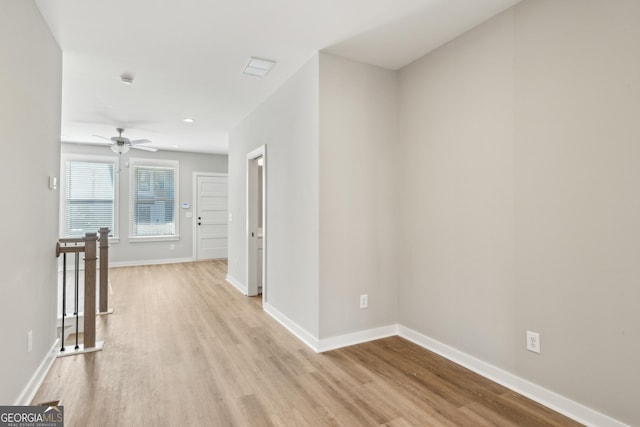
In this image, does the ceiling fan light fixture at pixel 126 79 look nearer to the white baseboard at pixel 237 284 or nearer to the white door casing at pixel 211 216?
the white baseboard at pixel 237 284

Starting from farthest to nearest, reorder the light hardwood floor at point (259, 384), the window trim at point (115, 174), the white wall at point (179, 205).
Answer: the white wall at point (179, 205), the window trim at point (115, 174), the light hardwood floor at point (259, 384)

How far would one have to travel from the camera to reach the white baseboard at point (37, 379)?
2.12 metres

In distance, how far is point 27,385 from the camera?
7.21ft

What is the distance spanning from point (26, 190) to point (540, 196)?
3.57m

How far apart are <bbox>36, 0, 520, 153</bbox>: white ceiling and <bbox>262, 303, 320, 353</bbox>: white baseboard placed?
2742 millimetres

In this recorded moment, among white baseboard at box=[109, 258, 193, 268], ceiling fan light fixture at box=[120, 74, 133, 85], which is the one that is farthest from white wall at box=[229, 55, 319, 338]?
white baseboard at box=[109, 258, 193, 268]

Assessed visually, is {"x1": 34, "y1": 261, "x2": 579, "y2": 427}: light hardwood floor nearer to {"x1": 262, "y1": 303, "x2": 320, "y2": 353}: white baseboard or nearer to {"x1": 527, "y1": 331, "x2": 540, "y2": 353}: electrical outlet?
{"x1": 262, "y1": 303, "x2": 320, "y2": 353}: white baseboard

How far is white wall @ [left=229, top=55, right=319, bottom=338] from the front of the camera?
3109 millimetres

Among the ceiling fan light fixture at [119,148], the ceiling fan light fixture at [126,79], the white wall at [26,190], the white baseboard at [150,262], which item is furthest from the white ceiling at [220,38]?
the white baseboard at [150,262]

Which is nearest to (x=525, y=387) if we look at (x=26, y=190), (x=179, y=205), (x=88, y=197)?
(x=26, y=190)

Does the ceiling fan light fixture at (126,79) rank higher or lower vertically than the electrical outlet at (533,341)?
higher

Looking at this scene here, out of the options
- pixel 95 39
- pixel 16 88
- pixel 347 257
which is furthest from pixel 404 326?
pixel 95 39

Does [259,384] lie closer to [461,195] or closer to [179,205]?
[461,195]

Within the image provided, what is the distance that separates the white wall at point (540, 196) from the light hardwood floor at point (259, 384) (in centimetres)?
41
